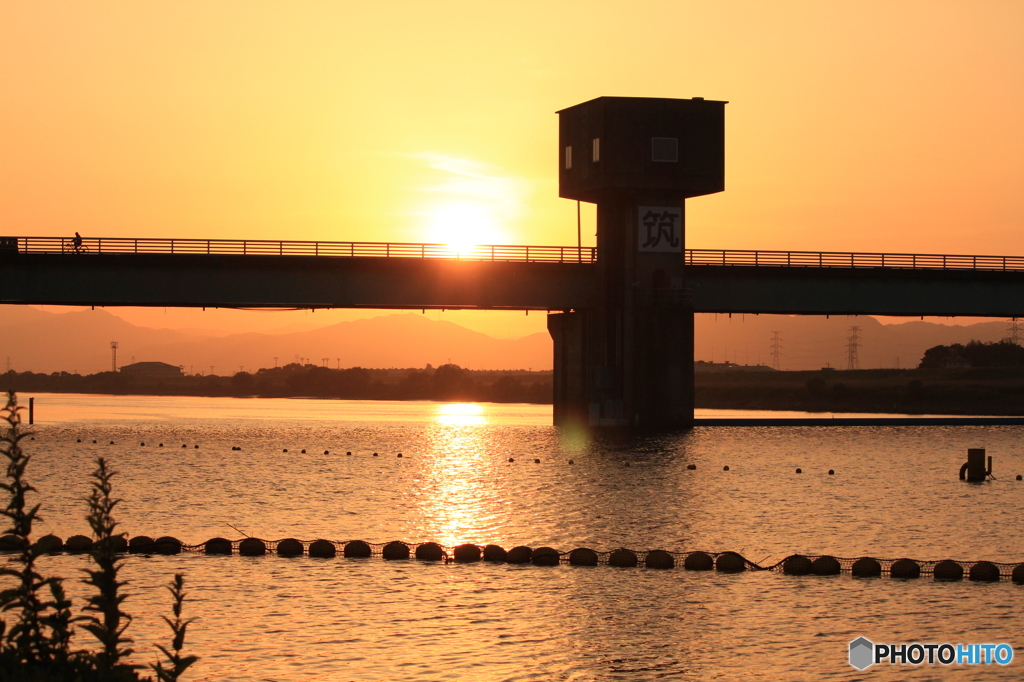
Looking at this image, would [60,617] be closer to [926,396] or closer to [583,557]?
[583,557]

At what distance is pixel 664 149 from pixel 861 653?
75.1m

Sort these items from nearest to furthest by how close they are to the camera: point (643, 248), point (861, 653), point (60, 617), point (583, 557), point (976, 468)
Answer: point (60, 617), point (861, 653), point (583, 557), point (976, 468), point (643, 248)

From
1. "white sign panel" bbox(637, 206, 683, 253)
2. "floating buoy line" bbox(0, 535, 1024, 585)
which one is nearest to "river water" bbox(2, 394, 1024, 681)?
"floating buoy line" bbox(0, 535, 1024, 585)

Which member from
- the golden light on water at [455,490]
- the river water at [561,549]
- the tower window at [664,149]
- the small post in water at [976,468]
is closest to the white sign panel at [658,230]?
the tower window at [664,149]

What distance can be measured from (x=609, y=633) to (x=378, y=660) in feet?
18.5

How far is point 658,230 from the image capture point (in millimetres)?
95250

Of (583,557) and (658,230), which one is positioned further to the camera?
(658,230)

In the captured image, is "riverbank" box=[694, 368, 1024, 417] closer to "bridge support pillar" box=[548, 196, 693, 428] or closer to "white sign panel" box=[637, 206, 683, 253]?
"bridge support pillar" box=[548, 196, 693, 428]

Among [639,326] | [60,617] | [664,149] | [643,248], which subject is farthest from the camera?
[664,149]

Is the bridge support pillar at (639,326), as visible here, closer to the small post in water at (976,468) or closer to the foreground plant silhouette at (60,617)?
the small post in water at (976,468)

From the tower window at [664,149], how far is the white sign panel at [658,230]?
417 centimetres

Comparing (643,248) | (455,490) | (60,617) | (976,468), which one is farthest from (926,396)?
(60,617)

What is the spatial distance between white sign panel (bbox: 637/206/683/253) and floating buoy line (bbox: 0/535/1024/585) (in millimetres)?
59472

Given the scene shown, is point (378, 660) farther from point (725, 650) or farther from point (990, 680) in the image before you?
point (990, 680)
